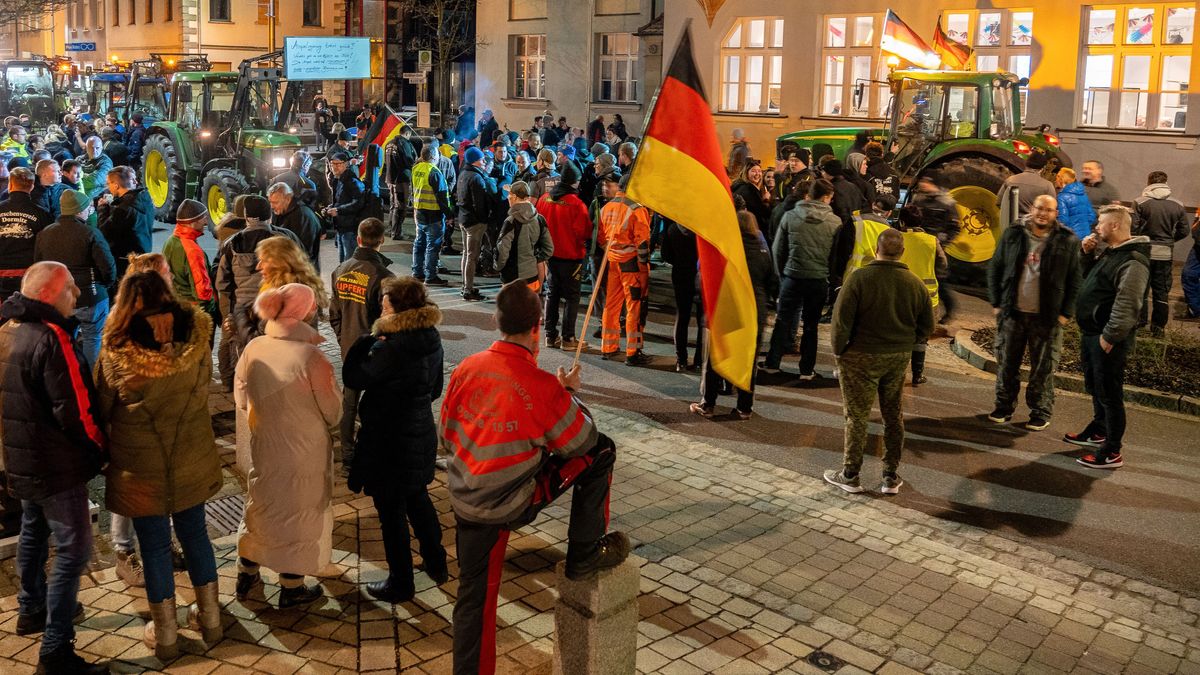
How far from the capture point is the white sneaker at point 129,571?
226 inches

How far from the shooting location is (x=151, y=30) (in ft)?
168

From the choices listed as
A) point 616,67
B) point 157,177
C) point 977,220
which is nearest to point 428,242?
point 977,220

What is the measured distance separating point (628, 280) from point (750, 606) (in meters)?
5.50

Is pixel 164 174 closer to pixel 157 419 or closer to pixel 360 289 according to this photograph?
pixel 360 289

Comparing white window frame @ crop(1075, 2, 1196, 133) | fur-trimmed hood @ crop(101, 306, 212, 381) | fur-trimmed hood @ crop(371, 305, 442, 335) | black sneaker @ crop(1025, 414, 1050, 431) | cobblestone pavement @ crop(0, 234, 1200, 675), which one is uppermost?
white window frame @ crop(1075, 2, 1196, 133)

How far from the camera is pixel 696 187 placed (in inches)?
203

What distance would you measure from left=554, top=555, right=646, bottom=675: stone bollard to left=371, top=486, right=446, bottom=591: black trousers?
1.30 m

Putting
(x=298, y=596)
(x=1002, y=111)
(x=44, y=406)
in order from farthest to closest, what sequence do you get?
(x=1002, y=111), (x=298, y=596), (x=44, y=406)

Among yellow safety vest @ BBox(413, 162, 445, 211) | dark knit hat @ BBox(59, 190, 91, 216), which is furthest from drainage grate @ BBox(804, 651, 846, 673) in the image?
yellow safety vest @ BBox(413, 162, 445, 211)

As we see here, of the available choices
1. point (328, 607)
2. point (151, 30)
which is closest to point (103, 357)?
point (328, 607)

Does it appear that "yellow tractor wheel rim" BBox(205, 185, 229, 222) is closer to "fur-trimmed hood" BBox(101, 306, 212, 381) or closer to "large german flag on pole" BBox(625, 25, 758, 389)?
"fur-trimmed hood" BBox(101, 306, 212, 381)

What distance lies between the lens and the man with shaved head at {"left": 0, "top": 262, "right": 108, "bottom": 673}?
15.7 feet

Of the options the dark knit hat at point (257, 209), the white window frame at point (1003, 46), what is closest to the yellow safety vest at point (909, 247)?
the dark knit hat at point (257, 209)

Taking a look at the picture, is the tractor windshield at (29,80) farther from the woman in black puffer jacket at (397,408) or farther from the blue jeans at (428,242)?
the woman in black puffer jacket at (397,408)
